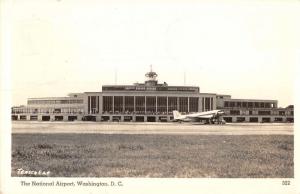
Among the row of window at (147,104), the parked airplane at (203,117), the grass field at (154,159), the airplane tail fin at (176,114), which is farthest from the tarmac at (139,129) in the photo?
the airplane tail fin at (176,114)

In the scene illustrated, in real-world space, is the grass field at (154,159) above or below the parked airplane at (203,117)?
below

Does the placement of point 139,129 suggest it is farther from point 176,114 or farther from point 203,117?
point 176,114

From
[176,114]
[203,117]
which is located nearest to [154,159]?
[203,117]

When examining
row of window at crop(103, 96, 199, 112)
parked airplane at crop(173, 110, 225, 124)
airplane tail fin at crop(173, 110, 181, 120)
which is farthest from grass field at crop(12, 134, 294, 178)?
airplane tail fin at crop(173, 110, 181, 120)

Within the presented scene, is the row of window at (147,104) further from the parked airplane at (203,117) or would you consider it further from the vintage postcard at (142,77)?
the vintage postcard at (142,77)

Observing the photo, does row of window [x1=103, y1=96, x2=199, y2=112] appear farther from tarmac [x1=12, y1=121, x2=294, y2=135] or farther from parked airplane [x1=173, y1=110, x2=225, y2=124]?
tarmac [x1=12, y1=121, x2=294, y2=135]
